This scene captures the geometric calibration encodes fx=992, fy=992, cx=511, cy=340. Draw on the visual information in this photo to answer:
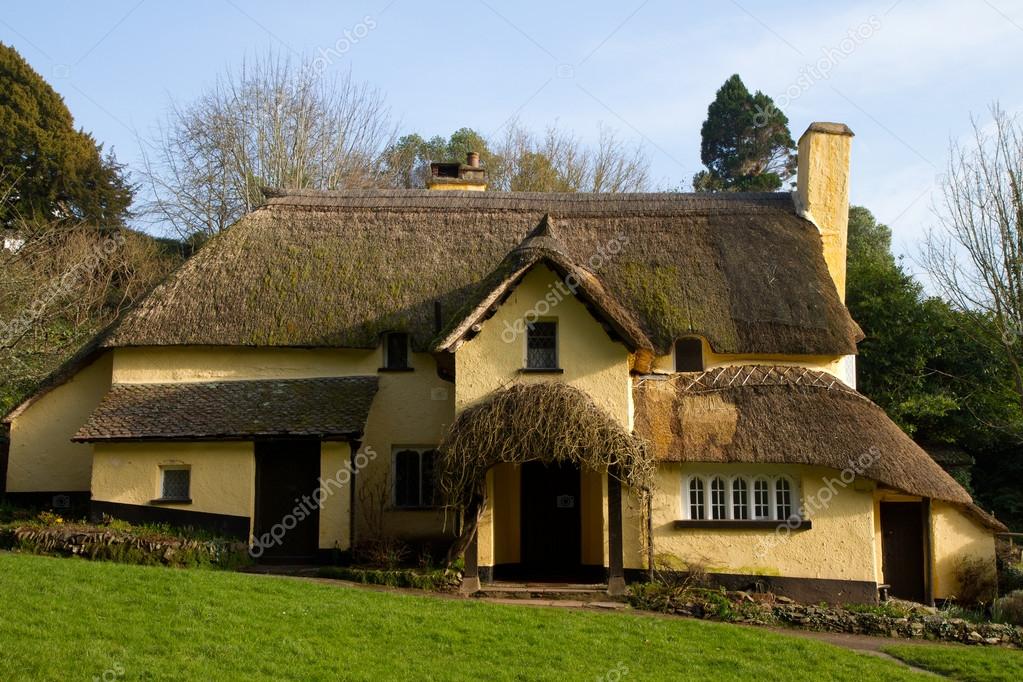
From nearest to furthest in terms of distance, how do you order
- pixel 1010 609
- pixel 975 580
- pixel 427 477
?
pixel 1010 609, pixel 975 580, pixel 427 477

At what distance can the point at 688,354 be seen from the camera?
20.6 meters

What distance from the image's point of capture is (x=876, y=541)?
63.1ft

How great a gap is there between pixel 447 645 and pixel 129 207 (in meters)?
31.5

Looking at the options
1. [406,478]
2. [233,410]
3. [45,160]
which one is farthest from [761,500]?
[45,160]

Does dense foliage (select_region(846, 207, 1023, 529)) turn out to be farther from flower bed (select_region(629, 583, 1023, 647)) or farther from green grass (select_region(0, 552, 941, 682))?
green grass (select_region(0, 552, 941, 682))

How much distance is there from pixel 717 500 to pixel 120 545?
10872mm

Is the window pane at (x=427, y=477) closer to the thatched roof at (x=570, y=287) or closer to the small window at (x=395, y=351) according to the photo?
the small window at (x=395, y=351)

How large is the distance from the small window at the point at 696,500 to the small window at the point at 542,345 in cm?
354

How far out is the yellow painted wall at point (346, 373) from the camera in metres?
21.0

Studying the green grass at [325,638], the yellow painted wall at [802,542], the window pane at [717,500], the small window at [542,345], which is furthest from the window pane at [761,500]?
the small window at [542,345]

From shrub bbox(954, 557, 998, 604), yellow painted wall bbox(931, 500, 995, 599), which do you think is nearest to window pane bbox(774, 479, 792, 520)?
yellow painted wall bbox(931, 500, 995, 599)

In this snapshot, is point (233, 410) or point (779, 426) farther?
point (233, 410)

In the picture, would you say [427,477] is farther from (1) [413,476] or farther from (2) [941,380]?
(2) [941,380]

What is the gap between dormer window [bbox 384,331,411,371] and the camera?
21484 mm
